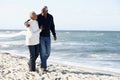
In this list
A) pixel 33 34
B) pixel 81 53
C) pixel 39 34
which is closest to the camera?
pixel 33 34

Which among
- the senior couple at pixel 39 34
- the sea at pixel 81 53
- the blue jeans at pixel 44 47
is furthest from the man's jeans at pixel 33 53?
the sea at pixel 81 53

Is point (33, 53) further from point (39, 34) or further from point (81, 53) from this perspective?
point (81, 53)

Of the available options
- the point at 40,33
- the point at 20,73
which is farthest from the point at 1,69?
the point at 40,33

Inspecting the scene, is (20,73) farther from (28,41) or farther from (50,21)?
(50,21)

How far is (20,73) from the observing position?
8.96 metres

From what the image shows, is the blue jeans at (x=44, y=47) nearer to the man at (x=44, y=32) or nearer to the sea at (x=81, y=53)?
the man at (x=44, y=32)

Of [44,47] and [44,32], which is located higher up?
[44,32]

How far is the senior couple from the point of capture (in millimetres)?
8797

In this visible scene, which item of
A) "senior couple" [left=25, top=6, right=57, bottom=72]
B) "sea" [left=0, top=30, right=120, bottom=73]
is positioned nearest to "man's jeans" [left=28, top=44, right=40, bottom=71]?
"senior couple" [left=25, top=6, right=57, bottom=72]

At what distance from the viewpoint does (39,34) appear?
8.95 meters

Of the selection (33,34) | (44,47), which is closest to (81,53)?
(44,47)

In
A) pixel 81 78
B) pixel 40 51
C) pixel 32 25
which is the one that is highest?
pixel 32 25

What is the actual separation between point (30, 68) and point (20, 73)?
0.36 metres

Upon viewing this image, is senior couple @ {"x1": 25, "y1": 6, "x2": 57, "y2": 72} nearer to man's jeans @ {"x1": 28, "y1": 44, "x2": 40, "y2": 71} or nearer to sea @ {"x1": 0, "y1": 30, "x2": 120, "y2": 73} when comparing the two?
man's jeans @ {"x1": 28, "y1": 44, "x2": 40, "y2": 71}
